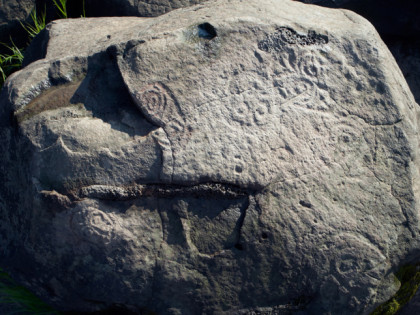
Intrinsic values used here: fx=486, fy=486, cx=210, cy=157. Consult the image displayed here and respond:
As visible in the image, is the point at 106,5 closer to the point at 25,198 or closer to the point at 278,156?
the point at 25,198

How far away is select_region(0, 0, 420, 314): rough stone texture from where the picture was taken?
166cm

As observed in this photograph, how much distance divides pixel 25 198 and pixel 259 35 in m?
1.05

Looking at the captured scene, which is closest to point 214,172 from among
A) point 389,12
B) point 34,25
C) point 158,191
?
point 158,191

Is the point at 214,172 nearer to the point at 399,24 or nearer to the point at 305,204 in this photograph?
the point at 305,204

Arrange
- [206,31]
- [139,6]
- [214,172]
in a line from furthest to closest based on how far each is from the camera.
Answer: [139,6], [206,31], [214,172]

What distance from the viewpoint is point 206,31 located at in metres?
1.80

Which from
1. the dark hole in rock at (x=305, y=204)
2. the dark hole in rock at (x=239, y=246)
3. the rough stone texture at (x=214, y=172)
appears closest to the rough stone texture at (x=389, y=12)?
the rough stone texture at (x=214, y=172)

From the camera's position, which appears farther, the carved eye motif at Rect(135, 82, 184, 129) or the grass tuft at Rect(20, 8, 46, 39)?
the grass tuft at Rect(20, 8, 46, 39)

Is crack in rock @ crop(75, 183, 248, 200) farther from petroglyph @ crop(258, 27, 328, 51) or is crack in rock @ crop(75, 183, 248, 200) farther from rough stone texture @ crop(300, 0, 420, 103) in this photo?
rough stone texture @ crop(300, 0, 420, 103)

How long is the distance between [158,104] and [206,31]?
342mm

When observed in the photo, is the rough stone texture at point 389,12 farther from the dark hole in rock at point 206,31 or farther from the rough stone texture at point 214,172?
the dark hole in rock at point 206,31

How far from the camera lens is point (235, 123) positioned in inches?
66.5

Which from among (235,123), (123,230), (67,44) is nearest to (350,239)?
(235,123)

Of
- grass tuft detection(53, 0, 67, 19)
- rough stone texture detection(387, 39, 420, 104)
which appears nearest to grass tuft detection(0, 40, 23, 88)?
grass tuft detection(53, 0, 67, 19)
